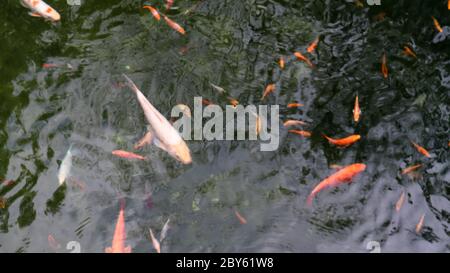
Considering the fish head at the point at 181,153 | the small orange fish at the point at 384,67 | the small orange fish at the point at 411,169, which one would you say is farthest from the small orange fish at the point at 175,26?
the small orange fish at the point at 411,169

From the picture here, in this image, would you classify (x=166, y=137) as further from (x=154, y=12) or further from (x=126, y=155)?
(x=154, y=12)

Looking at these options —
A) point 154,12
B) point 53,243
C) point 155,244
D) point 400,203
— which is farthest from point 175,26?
point 400,203

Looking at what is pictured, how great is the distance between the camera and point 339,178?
12.3 ft

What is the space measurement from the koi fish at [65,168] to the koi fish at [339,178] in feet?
6.24

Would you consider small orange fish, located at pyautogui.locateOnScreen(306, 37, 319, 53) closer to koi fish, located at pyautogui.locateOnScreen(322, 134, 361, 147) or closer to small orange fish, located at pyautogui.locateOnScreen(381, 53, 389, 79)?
small orange fish, located at pyautogui.locateOnScreen(381, 53, 389, 79)

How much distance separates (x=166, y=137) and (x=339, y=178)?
1397 millimetres

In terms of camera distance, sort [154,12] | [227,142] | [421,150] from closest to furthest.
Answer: [421,150] → [227,142] → [154,12]

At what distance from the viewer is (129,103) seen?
423cm

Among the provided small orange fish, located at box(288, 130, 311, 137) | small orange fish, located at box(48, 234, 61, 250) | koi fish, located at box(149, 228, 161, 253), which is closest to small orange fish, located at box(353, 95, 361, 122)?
small orange fish, located at box(288, 130, 311, 137)

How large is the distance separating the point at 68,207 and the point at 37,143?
69cm
